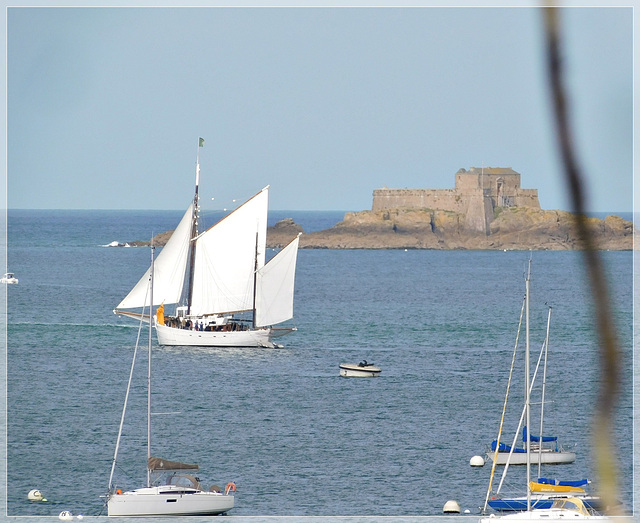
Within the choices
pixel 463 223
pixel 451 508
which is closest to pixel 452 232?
pixel 463 223

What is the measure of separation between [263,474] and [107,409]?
1042cm

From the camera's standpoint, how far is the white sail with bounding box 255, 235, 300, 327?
4997 cm

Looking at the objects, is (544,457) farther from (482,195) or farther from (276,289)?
(482,195)

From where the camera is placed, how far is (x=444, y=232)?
139m

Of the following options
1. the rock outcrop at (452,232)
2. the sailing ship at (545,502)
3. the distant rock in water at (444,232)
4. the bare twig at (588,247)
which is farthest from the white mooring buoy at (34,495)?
the rock outcrop at (452,232)

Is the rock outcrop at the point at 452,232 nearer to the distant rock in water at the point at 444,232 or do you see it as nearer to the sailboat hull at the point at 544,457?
the distant rock in water at the point at 444,232

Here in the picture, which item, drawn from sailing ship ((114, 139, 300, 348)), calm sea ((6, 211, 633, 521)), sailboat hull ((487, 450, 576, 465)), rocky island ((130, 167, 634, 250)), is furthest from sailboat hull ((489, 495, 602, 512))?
rocky island ((130, 167, 634, 250))

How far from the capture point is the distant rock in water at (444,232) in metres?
133

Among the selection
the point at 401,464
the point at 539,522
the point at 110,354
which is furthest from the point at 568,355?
the point at 539,522

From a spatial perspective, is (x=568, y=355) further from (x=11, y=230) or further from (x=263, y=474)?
(x=11, y=230)

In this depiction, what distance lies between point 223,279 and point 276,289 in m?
3.11

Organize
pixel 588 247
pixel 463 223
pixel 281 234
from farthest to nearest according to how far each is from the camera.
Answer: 1. pixel 281 234
2. pixel 463 223
3. pixel 588 247

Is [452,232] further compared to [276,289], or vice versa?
[452,232]

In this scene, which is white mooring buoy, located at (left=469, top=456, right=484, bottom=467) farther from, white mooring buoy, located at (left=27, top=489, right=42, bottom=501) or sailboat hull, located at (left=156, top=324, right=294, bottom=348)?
sailboat hull, located at (left=156, top=324, right=294, bottom=348)
